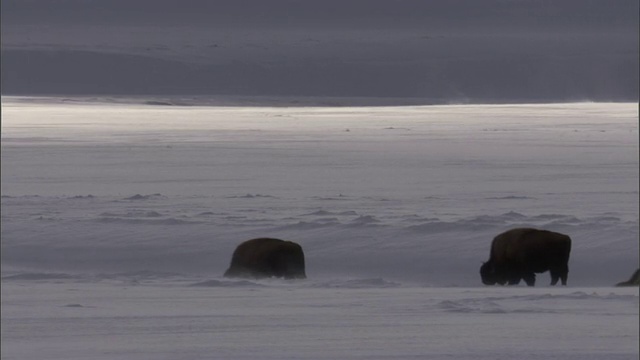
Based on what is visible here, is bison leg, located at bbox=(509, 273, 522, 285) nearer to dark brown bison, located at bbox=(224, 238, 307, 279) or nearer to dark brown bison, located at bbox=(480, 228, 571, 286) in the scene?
dark brown bison, located at bbox=(480, 228, 571, 286)

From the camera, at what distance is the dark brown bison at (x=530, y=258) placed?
279 inches

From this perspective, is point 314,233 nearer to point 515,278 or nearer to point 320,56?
point 515,278

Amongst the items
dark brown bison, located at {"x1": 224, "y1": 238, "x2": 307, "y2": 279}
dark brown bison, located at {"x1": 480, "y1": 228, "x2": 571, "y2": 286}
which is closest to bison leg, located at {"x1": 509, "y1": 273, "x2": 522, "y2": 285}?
dark brown bison, located at {"x1": 480, "y1": 228, "x2": 571, "y2": 286}

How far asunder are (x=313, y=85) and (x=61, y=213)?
19.9 metres

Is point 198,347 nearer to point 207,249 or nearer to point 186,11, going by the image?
point 207,249

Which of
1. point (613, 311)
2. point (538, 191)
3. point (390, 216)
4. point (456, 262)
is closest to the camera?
point (613, 311)

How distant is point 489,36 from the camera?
38.1 metres

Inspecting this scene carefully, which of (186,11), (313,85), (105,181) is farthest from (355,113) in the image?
(186,11)

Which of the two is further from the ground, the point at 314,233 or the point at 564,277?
the point at 314,233

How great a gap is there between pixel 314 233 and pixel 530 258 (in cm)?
193

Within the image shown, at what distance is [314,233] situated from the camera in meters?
8.72

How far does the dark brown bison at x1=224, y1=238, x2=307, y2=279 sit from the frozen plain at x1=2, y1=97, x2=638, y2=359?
23cm

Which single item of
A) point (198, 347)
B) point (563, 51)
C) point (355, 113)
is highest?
point (563, 51)

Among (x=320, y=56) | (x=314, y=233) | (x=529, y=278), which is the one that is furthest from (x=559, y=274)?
(x=320, y=56)
